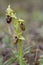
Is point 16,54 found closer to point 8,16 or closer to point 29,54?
point 29,54

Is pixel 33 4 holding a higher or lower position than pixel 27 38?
higher

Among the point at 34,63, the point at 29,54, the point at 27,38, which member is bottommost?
the point at 34,63

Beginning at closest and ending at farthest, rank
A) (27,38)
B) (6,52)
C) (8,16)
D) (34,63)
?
(8,16) → (34,63) → (6,52) → (27,38)

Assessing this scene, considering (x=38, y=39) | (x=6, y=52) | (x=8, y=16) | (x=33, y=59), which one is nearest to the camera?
(x=8, y=16)

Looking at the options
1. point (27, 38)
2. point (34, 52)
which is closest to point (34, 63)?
point (34, 52)

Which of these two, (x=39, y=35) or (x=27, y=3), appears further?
(x=27, y=3)

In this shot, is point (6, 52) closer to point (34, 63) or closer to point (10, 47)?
point (10, 47)

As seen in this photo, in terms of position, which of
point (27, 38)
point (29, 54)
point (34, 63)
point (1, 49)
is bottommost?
point (34, 63)

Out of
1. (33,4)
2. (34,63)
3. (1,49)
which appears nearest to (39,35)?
(1,49)

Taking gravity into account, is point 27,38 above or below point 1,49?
above
